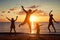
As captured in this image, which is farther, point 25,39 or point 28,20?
point 28,20

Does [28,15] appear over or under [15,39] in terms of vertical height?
over

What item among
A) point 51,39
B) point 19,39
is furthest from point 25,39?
point 51,39

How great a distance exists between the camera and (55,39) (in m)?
14.5

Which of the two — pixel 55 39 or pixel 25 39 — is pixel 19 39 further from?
pixel 55 39

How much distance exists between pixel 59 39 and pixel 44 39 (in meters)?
0.72

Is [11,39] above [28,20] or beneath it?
beneath

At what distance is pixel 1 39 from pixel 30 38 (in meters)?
1.41

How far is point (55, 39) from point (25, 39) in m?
1.44

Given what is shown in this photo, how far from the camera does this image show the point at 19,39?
14.7m

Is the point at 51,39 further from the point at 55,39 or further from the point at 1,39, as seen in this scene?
the point at 1,39

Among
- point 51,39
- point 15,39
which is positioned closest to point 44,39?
point 51,39

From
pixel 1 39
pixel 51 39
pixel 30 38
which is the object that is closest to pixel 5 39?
pixel 1 39

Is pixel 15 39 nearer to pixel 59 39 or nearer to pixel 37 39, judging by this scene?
pixel 37 39

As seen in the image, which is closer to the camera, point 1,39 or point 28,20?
point 1,39
